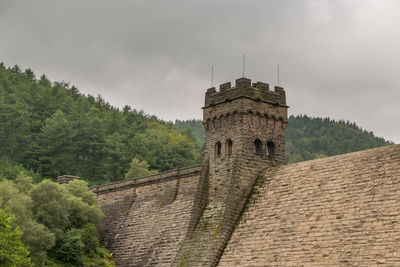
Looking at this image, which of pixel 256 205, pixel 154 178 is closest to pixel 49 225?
pixel 154 178

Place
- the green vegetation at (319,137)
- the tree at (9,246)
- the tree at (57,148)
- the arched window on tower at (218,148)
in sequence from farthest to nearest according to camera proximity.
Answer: the green vegetation at (319,137), the tree at (57,148), the arched window on tower at (218,148), the tree at (9,246)

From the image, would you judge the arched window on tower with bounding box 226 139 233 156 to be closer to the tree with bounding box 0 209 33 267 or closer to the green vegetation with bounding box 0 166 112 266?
the green vegetation with bounding box 0 166 112 266

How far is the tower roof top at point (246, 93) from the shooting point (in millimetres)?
35938

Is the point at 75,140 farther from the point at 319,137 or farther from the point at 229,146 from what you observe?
the point at 319,137

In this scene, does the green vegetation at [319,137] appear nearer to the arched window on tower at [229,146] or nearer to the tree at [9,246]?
the arched window on tower at [229,146]

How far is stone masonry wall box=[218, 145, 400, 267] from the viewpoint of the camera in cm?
2461

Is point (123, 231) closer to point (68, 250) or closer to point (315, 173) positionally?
point (68, 250)

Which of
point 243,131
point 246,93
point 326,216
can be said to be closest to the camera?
point 326,216

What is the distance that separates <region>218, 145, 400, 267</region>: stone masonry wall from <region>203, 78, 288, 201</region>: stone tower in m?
2.07

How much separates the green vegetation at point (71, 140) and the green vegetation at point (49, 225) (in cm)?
3058

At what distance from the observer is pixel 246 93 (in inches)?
1411

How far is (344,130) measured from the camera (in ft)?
566

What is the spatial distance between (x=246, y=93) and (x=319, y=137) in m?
144

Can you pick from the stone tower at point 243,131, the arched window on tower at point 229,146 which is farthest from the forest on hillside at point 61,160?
the arched window on tower at point 229,146
